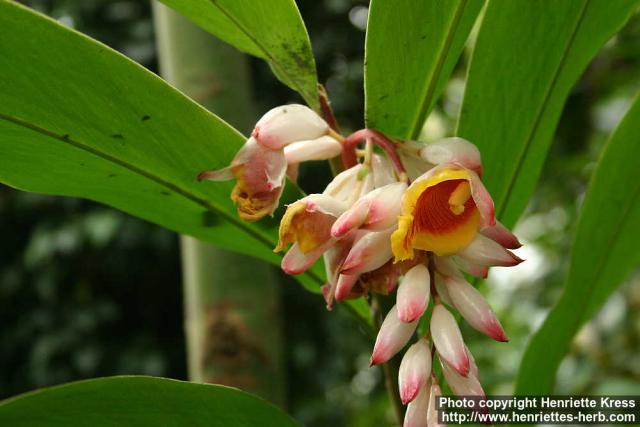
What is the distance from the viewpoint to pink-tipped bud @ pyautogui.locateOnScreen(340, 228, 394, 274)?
62cm

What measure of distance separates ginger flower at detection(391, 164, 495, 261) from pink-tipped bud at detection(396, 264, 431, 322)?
2 cm

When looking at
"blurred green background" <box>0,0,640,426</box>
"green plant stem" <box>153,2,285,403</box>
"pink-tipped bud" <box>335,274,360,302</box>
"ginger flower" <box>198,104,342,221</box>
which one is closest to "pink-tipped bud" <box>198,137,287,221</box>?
"ginger flower" <box>198,104,342,221</box>

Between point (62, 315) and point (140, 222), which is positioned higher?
point (140, 222)

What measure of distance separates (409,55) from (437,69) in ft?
0.15

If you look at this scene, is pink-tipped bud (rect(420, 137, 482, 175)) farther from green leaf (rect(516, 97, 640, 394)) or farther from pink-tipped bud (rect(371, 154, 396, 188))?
green leaf (rect(516, 97, 640, 394))

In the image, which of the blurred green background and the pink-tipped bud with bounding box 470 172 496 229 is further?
the blurred green background

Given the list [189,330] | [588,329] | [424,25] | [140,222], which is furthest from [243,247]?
[140,222]

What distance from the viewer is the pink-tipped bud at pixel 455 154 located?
0.64 m

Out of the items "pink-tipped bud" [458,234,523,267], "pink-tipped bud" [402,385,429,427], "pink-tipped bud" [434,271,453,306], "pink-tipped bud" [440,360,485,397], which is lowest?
"pink-tipped bud" [402,385,429,427]

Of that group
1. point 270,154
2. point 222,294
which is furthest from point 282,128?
point 222,294

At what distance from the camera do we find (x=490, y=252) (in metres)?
0.63

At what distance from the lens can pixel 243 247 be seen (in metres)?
0.89

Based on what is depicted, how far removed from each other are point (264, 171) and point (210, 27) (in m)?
0.20

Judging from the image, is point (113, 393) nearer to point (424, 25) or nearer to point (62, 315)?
point (424, 25)
